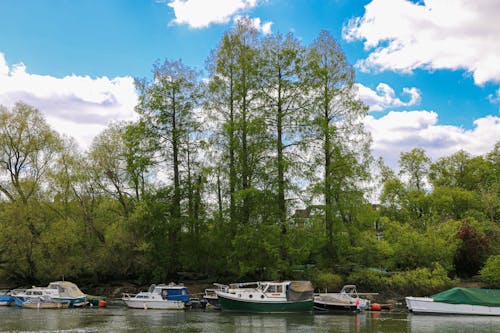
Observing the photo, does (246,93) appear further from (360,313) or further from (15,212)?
(15,212)

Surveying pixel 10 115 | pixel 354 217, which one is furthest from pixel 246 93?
pixel 10 115

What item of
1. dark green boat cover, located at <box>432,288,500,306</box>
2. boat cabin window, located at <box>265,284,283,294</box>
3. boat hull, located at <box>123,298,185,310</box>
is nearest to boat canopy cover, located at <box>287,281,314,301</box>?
boat cabin window, located at <box>265,284,283,294</box>

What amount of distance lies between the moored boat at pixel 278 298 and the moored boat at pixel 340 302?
1518 mm

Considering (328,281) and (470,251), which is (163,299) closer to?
(328,281)

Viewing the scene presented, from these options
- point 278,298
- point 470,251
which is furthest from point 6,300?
point 470,251

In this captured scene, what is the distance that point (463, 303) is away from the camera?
36312mm

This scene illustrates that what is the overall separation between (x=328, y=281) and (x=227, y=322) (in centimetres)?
1421

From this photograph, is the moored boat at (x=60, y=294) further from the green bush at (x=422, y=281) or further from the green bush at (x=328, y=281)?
the green bush at (x=422, y=281)

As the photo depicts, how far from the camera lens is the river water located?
28359 millimetres

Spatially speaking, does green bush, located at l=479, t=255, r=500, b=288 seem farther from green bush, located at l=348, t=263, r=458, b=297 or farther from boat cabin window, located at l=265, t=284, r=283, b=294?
boat cabin window, located at l=265, t=284, r=283, b=294

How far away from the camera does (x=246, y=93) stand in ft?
155

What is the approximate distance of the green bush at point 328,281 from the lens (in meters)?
43.3

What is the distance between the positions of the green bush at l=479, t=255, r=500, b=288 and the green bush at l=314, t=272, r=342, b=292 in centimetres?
1281

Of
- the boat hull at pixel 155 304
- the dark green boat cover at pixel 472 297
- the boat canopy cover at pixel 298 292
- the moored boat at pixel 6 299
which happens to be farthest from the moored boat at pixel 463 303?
the moored boat at pixel 6 299
